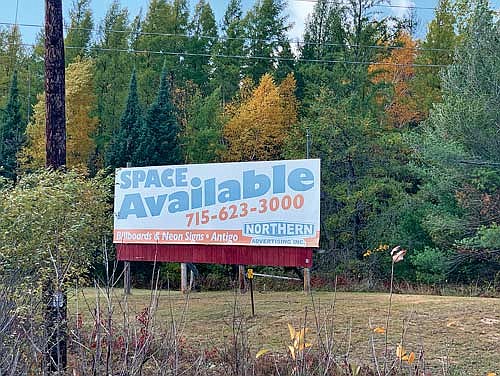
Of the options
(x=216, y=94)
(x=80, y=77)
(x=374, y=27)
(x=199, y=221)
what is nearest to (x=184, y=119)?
(x=216, y=94)

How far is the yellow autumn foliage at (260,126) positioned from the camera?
2533cm

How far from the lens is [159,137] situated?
2509 centimetres

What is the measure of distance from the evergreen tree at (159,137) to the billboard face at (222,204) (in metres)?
10.6

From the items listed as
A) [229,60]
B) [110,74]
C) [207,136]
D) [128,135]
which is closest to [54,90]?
[128,135]

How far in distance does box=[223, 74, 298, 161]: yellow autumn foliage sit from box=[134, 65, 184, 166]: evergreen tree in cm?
207

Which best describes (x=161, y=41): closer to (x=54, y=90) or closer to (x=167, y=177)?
(x=167, y=177)

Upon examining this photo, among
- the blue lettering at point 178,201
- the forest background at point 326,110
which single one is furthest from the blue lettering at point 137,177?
the forest background at point 326,110

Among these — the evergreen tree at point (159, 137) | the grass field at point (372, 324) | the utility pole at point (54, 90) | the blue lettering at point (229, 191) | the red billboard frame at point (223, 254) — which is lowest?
the grass field at point (372, 324)

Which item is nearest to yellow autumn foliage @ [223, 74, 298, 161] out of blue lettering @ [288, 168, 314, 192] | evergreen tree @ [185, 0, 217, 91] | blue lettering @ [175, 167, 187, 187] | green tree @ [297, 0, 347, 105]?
green tree @ [297, 0, 347, 105]

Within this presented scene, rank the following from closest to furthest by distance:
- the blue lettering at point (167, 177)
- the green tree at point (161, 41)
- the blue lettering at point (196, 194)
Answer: the blue lettering at point (196, 194) → the blue lettering at point (167, 177) → the green tree at point (161, 41)

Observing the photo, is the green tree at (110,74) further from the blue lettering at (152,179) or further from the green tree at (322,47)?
the blue lettering at (152,179)

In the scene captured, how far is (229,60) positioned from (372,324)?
20.6 metres

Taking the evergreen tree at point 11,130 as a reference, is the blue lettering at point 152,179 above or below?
below

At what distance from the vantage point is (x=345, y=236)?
22969mm
